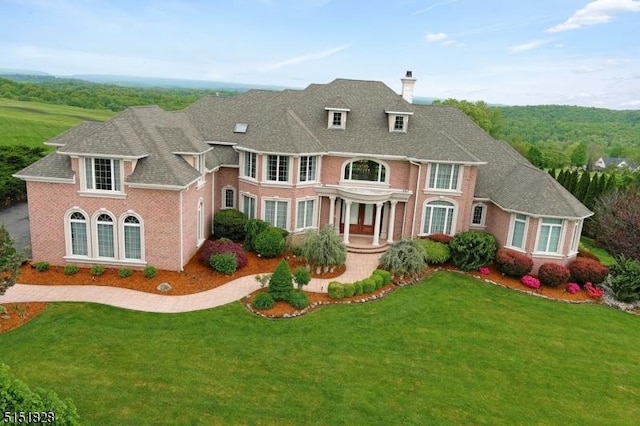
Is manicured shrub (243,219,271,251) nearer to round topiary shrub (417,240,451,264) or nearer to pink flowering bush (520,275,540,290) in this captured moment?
round topiary shrub (417,240,451,264)

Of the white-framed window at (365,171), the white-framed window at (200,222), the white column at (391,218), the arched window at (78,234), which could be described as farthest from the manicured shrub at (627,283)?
the arched window at (78,234)

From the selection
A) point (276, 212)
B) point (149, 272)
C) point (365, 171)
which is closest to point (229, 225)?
point (276, 212)

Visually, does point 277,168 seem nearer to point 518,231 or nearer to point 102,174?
point 102,174

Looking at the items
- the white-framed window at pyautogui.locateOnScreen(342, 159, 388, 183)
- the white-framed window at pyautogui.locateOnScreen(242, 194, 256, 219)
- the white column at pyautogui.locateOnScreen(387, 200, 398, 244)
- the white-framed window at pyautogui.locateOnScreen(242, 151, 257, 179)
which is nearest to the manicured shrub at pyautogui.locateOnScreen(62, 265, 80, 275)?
the white-framed window at pyautogui.locateOnScreen(242, 194, 256, 219)

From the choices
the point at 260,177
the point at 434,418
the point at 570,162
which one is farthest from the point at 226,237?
the point at 570,162

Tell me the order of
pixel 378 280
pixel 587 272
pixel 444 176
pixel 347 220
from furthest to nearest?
1. pixel 347 220
2. pixel 444 176
3. pixel 587 272
4. pixel 378 280

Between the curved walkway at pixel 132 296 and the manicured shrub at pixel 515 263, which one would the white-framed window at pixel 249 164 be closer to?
the curved walkway at pixel 132 296
